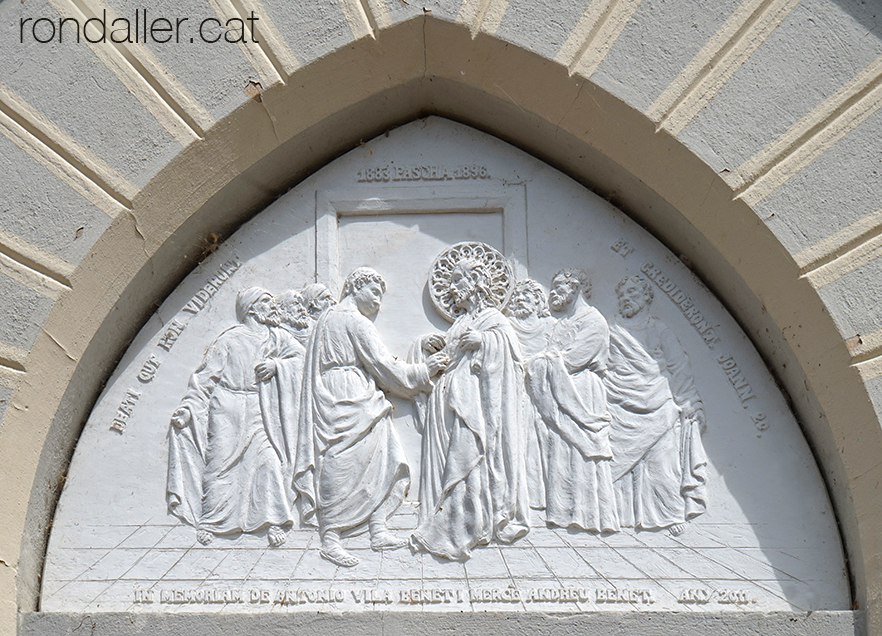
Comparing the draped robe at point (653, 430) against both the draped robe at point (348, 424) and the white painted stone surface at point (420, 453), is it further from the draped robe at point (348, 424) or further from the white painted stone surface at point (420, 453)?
the draped robe at point (348, 424)

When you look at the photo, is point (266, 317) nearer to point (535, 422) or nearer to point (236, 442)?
point (236, 442)

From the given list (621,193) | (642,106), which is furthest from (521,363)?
(642,106)

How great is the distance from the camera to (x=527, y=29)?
4570 mm

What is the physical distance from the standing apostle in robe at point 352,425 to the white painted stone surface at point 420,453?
6 cm

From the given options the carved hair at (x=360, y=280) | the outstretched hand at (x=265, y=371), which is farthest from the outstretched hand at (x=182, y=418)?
the carved hair at (x=360, y=280)

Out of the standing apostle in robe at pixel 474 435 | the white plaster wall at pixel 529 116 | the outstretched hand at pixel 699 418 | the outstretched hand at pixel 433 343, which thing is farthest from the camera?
the outstretched hand at pixel 433 343

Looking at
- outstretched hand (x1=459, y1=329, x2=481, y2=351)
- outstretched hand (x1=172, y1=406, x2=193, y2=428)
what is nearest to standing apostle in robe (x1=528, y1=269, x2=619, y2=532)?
outstretched hand (x1=459, y1=329, x2=481, y2=351)

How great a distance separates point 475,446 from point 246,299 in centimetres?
132

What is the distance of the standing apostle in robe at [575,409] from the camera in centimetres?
450

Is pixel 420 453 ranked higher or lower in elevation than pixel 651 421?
lower

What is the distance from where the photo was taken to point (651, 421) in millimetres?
4609

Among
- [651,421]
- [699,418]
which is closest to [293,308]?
[651,421]

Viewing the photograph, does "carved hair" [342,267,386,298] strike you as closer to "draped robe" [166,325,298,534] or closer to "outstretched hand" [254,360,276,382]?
"draped robe" [166,325,298,534]

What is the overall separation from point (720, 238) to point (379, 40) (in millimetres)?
1841
